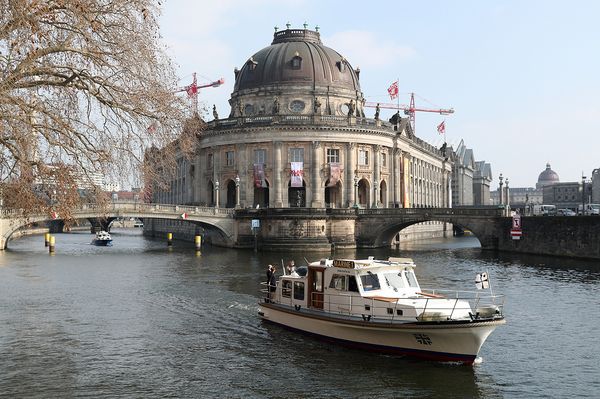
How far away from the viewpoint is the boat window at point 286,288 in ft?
110

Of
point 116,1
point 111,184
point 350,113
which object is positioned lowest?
point 111,184

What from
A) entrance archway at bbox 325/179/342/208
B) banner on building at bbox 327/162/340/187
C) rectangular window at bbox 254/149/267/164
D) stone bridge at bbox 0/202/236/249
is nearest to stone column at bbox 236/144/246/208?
rectangular window at bbox 254/149/267/164

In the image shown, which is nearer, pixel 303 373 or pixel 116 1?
pixel 116 1

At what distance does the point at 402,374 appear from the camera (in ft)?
81.4

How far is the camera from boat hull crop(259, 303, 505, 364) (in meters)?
25.2

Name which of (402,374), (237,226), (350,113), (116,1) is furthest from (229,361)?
(350,113)

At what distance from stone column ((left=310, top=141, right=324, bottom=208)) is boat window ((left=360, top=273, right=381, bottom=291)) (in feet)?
222

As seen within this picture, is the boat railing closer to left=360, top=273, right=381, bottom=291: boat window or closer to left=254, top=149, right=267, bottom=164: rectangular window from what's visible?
left=360, top=273, right=381, bottom=291: boat window

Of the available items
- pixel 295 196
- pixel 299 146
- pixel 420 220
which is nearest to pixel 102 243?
pixel 295 196

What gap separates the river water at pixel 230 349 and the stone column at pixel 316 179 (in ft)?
154

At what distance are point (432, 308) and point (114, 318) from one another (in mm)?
18135

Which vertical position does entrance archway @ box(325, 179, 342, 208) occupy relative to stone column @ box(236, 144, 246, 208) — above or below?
below

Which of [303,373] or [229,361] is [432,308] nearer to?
[303,373]

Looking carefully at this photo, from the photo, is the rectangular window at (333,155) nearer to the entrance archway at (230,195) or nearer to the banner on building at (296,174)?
the banner on building at (296,174)
